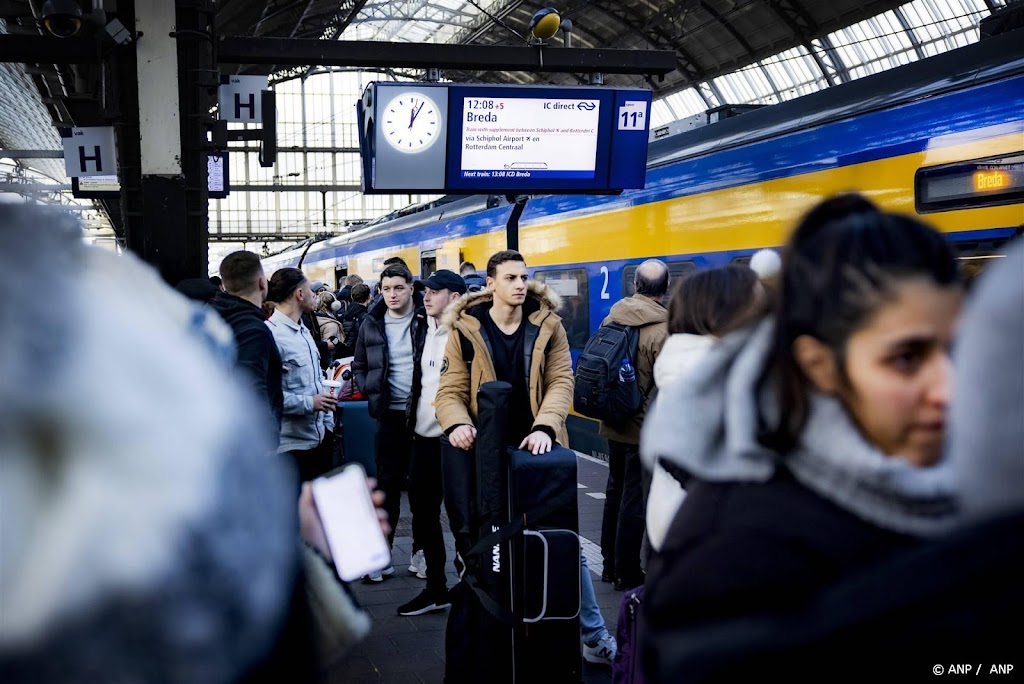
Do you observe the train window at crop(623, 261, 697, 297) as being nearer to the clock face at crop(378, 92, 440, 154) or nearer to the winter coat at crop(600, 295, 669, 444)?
the clock face at crop(378, 92, 440, 154)

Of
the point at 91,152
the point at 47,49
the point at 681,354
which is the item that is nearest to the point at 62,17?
the point at 47,49

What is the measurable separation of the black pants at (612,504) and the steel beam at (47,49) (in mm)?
4466

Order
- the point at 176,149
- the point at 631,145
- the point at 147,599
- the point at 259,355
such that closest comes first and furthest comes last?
the point at 147,599 → the point at 259,355 → the point at 176,149 → the point at 631,145

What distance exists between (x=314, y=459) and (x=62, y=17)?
13.5 feet

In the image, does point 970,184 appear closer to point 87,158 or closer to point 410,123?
point 410,123

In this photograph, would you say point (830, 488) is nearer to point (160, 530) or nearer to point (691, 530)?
point (691, 530)

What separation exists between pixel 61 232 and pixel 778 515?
877 millimetres

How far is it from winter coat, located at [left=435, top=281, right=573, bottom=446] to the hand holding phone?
2564 mm

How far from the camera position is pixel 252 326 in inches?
153

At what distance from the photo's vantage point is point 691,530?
1.32m

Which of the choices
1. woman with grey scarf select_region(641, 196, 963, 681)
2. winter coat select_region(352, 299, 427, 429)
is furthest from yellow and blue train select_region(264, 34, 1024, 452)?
winter coat select_region(352, 299, 427, 429)

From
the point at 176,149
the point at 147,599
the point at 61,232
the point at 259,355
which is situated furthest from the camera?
the point at 176,149

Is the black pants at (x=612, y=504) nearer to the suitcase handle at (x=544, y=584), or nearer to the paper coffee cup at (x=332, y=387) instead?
the paper coffee cup at (x=332, y=387)

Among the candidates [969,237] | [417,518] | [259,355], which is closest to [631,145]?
[969,237]
